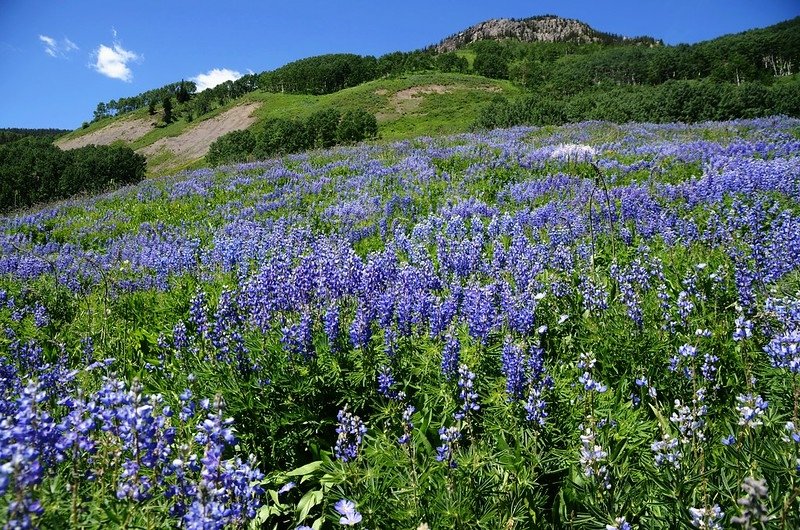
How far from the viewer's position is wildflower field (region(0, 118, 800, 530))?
7.22ft

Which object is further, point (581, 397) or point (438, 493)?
point (581, 397)

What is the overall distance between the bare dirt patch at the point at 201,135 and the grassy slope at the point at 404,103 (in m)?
2.31

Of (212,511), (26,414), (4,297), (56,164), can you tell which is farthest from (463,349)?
(56,164)

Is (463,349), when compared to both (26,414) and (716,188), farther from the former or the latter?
(716,188)

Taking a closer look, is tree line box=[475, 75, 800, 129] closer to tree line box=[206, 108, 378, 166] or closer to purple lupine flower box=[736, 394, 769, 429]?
tree line box=[206, 108, 378, 166]

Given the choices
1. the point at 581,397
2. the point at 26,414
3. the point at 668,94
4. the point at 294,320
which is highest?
the point at 668,94

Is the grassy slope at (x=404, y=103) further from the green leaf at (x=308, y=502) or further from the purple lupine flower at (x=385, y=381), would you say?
the green leaf at (x=308, y=502)

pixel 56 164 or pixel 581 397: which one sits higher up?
pixel 56 164

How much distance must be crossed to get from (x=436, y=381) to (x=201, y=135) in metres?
100

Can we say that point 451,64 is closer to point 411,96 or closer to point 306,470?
point 411,96

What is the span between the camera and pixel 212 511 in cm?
181

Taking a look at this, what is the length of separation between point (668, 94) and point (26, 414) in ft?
126

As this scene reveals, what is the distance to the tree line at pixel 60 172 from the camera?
46822 millimetres

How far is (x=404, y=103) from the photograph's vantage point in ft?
238
